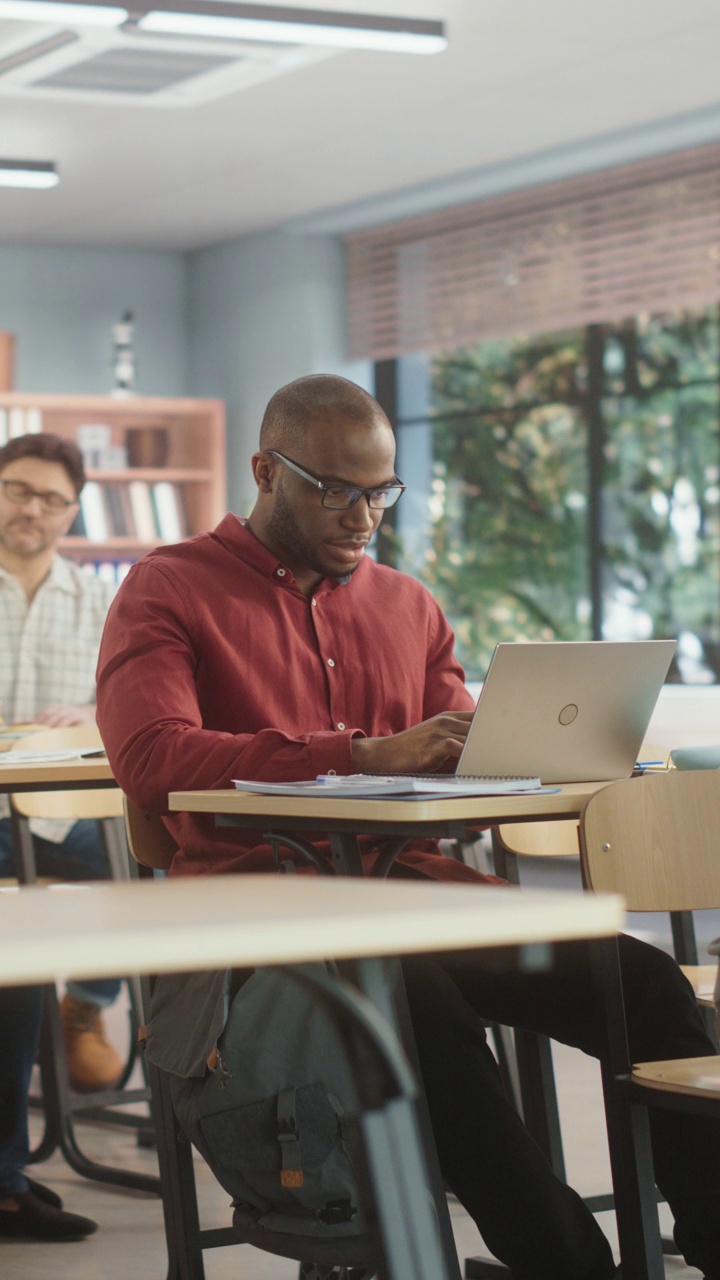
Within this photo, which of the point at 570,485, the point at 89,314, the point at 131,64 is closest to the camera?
the point at 131,64

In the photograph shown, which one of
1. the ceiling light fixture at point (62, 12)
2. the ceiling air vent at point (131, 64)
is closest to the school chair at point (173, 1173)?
the ceiling light fixture at point (62, 12)

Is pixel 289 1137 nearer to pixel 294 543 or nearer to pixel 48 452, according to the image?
pixel 294 543

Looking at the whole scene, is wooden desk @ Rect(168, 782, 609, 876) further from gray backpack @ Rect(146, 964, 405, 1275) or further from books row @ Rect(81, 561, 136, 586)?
A: books row @ Rect(81, 561, 136, 586)

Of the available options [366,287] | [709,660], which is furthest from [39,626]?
[366,287]

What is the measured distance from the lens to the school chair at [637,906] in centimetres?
182

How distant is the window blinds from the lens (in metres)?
6.30

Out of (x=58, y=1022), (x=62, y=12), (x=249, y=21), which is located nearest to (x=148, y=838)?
(x=58, y=1022)

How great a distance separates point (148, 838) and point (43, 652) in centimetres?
171

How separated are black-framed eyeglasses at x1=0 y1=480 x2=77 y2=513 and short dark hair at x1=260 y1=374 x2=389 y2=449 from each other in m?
1.57

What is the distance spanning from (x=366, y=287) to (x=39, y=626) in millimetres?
4222

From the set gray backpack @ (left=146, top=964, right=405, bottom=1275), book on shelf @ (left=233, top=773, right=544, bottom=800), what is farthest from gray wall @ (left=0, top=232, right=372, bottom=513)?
gray backpack @ (left=146, top=964, right=405, bottom=1275)

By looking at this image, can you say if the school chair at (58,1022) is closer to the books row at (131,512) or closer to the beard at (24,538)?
the beard at (24,538)

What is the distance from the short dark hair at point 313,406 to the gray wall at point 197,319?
5.39 meters

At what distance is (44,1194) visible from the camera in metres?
2.83
